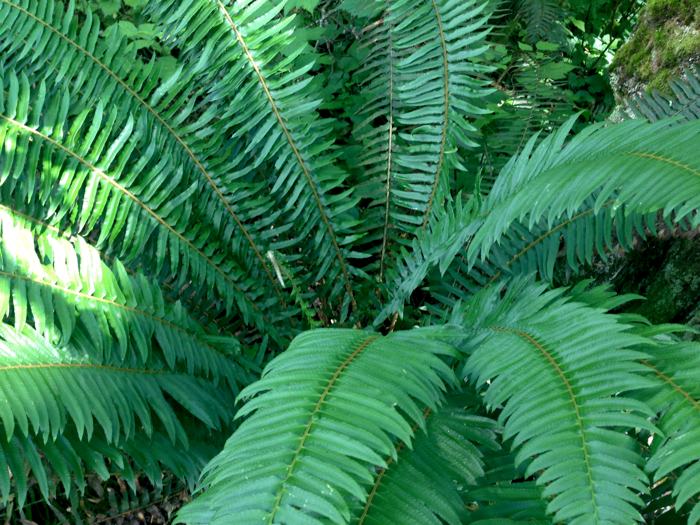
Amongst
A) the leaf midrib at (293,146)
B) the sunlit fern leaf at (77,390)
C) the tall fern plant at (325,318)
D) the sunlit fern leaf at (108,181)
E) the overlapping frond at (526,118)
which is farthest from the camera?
the overlapping frond at (526,118)

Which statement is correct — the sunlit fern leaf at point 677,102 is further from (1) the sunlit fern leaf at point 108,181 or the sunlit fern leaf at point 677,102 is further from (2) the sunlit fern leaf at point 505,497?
(1) the sunlit fern leaf at point 108,181

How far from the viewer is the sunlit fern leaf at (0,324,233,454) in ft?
3.47

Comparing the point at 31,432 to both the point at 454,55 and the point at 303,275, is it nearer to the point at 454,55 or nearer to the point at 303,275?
the point at 303,275

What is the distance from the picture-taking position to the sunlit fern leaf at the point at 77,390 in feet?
3.47

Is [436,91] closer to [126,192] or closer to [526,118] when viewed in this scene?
[526,118]

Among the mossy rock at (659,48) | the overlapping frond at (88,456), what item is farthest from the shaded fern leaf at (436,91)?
the overlapping frond at (88,456)

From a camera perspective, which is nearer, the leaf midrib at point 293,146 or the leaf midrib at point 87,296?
the leaf midrib at point 87,296

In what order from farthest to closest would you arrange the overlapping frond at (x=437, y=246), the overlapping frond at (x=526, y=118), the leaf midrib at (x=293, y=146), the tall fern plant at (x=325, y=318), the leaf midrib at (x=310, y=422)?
the overlapping frond at (x=526, y=118)
the leaf midrib at (x=293, y=146)
the overlapping frond at (x=437, y=246)
the tall fern plant at (x=325, y=318)
the leaf midrib at (x=310, y=422)

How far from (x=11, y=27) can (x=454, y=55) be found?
142cm

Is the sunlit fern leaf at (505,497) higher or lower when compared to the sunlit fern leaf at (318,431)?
lower

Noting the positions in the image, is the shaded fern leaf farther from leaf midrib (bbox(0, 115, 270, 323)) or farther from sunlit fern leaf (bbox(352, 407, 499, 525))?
sunlit fern leaf (bbox(352, 407, 499, 525))

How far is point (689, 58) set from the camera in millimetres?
1748

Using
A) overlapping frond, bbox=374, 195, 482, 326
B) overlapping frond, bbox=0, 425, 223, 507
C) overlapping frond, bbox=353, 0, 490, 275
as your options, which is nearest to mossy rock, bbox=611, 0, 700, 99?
overlapping frond, bbox=353, 0, 490, 275

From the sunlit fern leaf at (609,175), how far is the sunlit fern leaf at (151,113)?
912 mm
